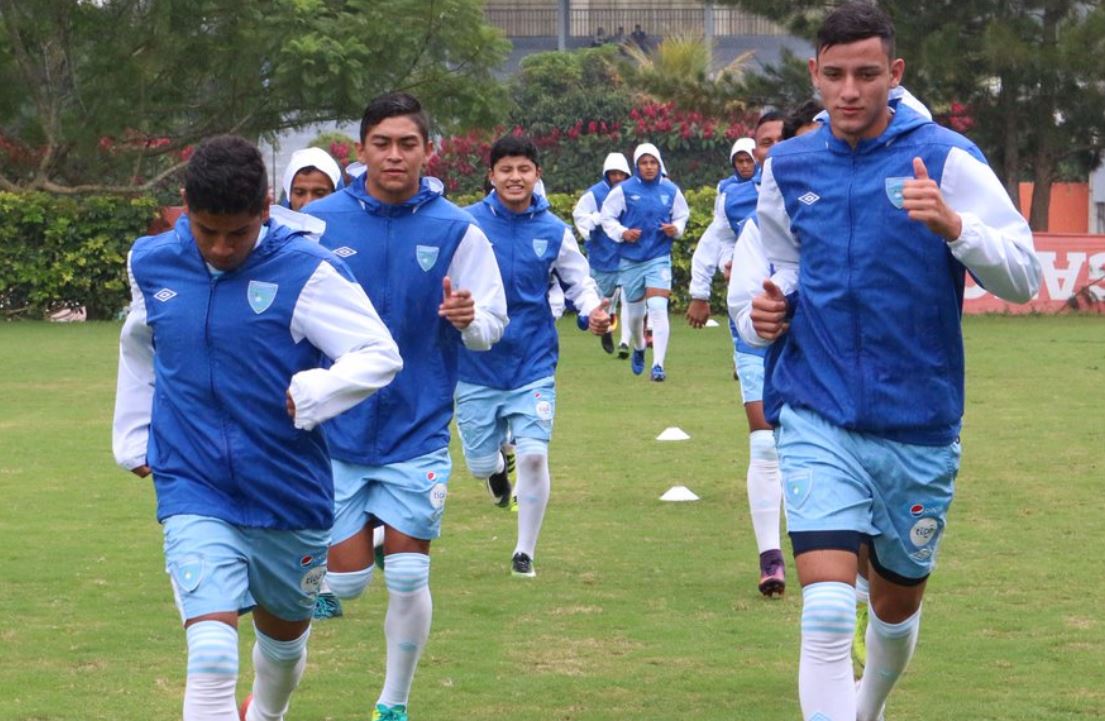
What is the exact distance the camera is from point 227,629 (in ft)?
16.9

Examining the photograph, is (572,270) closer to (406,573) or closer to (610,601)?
(610,601)

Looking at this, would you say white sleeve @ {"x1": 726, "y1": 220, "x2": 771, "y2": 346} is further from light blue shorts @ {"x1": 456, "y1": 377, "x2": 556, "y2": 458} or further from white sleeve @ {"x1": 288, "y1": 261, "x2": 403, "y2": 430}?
light blue shorts @ {"x1": 456, "y1": 377, "x2": 556, "y2": 458}

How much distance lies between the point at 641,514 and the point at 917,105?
20.0ft

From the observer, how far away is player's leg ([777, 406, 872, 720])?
5.29m

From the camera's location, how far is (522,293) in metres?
10.3

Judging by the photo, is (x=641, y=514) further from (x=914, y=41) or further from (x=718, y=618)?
(x=914, y=41)

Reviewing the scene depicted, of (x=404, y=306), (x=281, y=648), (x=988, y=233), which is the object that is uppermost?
(x=988, y=233)

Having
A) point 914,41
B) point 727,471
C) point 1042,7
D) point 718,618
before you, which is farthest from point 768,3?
point 718,618

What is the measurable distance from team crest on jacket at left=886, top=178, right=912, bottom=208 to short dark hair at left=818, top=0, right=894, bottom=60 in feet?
1.22

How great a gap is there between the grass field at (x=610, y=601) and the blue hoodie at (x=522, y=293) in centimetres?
100

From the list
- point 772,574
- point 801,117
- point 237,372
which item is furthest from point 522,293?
point 237,372

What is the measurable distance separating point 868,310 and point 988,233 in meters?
0.45

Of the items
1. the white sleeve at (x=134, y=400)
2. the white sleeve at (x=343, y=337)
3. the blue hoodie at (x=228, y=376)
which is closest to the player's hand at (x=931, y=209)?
the white sleeve at (x=343, y=337)

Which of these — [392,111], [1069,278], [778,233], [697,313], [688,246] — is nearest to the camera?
[778,233]
